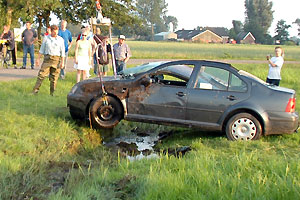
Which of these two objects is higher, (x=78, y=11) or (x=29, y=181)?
(x=78, y=11)

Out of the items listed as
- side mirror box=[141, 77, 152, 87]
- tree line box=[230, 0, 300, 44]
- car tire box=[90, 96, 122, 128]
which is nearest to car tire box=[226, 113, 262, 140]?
side mirror box=[141, 77, 152, 87]

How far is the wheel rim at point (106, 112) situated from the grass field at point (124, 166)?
0.46 meters

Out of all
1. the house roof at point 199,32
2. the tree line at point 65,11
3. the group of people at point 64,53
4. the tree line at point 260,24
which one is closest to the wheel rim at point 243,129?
the group of people at point 64,53

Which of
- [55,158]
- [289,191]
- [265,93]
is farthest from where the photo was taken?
[265,93]

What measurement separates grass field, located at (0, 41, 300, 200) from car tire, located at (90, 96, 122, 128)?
337mm

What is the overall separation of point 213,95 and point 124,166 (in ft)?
8.54

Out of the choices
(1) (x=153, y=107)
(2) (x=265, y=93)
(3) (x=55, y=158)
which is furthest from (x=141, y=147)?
(2) (x=265, y=93)

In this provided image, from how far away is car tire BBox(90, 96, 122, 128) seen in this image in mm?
7645

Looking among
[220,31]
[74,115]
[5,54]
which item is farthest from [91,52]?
[220,31]

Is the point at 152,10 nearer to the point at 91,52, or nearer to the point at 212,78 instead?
the point at 91,52

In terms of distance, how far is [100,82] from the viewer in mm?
7723

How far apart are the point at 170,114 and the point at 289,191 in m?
3.70

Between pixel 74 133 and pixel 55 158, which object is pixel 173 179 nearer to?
pixel 55 158

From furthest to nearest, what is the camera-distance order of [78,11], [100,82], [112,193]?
1. [78,11]
2. [100,82]
3. [112,193]
